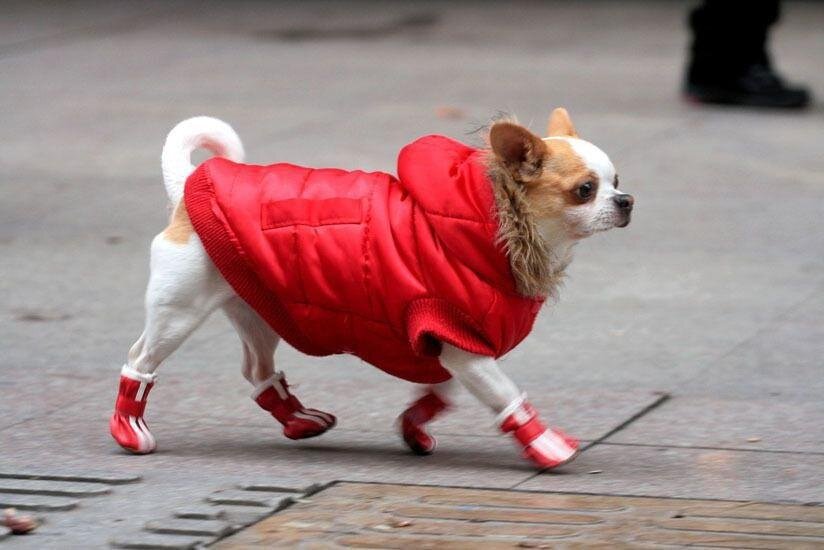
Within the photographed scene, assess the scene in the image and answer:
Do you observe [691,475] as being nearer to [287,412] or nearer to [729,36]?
[287,412]

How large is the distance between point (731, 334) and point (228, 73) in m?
7.01

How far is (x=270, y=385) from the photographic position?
5.20 metres

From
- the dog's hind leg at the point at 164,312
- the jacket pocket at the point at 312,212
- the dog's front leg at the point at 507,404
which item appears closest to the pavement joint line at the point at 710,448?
the dog's front leg at the point at 507,404

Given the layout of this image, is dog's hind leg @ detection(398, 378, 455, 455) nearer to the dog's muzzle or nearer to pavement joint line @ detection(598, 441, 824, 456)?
pavement joint line @ detection(598, 441, 824, 456)

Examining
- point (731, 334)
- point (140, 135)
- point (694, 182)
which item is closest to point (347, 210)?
point (731, 334)

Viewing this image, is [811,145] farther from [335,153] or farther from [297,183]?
[297,183]

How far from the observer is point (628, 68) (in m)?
13.1

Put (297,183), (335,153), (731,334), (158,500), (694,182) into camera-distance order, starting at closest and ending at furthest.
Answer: (158,500)
(297,183)
(731,334)
(694,182)
(335,153)

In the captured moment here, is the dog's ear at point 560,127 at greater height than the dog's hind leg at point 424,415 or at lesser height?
greater

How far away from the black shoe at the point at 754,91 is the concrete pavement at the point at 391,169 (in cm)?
20

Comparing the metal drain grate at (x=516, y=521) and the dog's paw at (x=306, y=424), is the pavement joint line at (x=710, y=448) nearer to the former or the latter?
the metal drain grate at (x=516, y=521)

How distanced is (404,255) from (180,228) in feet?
2.36

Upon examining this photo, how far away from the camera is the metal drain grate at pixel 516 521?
13.6 ft

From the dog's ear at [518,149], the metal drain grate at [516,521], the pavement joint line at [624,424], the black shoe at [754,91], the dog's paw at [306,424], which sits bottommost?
the pavement joint line at [624,424]
